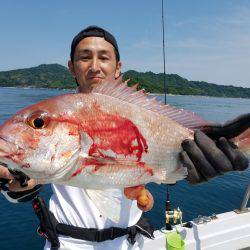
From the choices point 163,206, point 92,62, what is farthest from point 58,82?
point 92,62

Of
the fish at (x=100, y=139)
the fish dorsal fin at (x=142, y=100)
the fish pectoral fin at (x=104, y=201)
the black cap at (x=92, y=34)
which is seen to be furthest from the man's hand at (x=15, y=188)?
the black cap at (x=92, y=34)

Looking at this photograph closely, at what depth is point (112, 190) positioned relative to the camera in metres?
2.82

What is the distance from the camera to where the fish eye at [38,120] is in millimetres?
2188

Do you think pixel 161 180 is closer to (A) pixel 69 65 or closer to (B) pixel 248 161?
(B) pixel 248 161

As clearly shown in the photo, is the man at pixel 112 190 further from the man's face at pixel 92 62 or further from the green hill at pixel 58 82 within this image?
the green hill at pixel 58 82

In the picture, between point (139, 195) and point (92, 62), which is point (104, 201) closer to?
point (139, 195)

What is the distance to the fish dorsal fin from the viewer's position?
246 cm

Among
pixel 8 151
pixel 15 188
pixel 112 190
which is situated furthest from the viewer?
pixel 15 188

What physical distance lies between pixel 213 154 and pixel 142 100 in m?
0.72

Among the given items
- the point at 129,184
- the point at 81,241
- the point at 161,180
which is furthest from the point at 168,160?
the point at 81,241

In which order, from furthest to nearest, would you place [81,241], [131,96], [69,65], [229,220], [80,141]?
1. [229,220]
2. [69,65]
3. [81,241]
4. [131,96]
5. [80,141]

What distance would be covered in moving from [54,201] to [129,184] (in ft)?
4.55

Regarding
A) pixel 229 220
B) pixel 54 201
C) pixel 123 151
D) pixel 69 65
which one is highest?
pixel 69 65

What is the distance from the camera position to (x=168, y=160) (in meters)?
2.59
